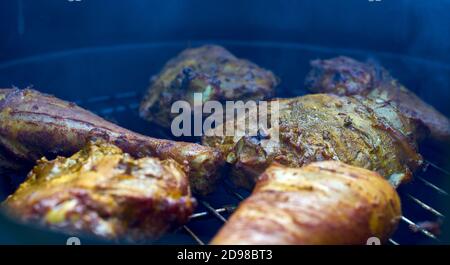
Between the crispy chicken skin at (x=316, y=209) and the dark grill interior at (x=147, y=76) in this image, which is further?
the dark grill interior at (x=147, y=76)

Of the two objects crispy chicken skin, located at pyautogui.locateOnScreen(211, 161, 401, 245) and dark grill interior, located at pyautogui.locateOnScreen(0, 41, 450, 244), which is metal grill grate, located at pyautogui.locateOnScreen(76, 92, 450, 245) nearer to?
dark grill interior, located at pyautogui.locateOnScreen(0, 41, 450, 244)

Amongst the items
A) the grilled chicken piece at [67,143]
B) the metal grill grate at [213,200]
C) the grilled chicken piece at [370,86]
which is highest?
the grilled chicken piece at [370,86]

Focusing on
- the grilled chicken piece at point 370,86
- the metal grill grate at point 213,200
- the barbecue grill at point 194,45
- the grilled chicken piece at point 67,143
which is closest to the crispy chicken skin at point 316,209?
the metal grill grate at point 213,200

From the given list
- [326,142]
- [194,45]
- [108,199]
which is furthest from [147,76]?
[108,199]

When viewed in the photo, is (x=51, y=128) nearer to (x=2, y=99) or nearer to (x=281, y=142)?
(x=2, y=99)

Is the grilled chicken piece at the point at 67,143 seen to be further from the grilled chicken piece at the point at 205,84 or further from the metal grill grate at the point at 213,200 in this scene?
the grilled chicken piece at the point at 205,84

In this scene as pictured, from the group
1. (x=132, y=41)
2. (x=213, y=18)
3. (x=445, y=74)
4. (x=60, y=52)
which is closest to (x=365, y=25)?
(x=445, y=74)

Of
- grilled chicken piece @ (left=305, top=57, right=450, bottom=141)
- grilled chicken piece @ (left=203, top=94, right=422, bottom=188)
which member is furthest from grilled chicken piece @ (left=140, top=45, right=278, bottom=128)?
grilled chicken piece @ (left=203, top=94, right=422, bottom=188)
